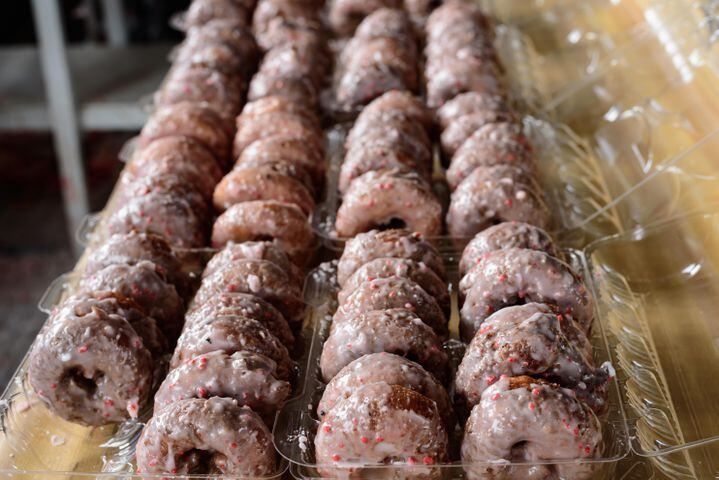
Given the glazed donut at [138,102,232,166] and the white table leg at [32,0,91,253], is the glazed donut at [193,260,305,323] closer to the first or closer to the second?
the glazed donut at [138,102,232,166]

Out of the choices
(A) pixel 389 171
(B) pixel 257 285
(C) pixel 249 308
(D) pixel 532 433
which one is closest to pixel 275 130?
(A) pixel 389 171

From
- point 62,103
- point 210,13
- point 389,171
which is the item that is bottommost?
point 62,103

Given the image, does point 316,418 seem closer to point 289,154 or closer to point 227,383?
point 227,383

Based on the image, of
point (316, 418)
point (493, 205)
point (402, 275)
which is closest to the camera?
point (316, 418)

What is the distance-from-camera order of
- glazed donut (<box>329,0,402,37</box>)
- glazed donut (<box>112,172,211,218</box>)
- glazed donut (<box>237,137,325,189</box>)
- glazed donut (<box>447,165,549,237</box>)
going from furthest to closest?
glazed donut (<box>329,0,402,37</box>) → glazed donut (<box>237,137,325,189</box>) → glazed donut (<box>112,172,211,218</box>) → glazed donut (<box>447,165,549,237</box>)

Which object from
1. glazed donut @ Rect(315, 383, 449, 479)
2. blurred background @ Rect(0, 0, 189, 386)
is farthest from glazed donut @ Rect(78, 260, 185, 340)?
blurred background @ Rect(0, 0, 189, 386)

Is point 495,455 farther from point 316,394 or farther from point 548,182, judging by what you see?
point 548,182

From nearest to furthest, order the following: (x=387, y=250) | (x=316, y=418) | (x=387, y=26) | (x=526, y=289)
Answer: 1. (x=316, y=418)
2. (x=526, y=289)
3. (x=387, y=250)
4. (x=387, y=26)

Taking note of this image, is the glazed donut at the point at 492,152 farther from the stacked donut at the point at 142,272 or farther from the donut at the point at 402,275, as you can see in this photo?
the stacked donut at the point at 142,272
